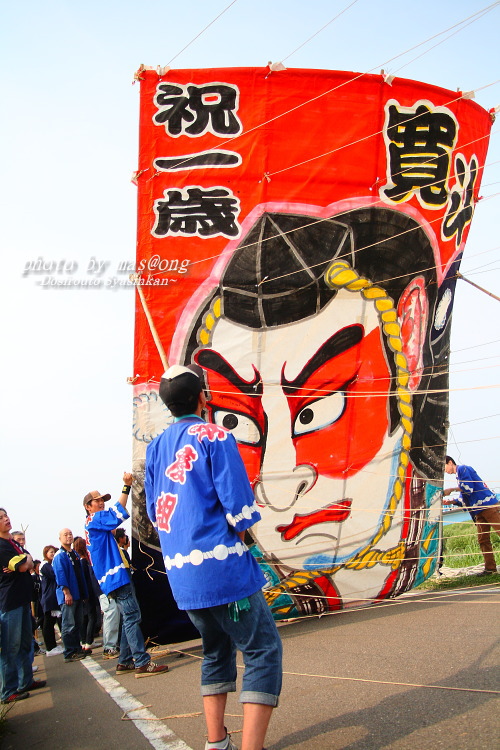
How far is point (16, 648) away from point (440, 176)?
5.89 m

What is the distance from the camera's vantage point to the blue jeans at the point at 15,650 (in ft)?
18.0

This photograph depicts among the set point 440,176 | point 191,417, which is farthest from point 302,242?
point 191,417

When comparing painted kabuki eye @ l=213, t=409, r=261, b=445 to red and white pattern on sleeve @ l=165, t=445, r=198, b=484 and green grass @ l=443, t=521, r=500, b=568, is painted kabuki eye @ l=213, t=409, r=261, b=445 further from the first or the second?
red and white pattern on sleeve @ l=165, t=445, r=198, b=484

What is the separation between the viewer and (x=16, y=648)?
18.5ft

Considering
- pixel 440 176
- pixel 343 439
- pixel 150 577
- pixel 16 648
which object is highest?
pixel 440 176

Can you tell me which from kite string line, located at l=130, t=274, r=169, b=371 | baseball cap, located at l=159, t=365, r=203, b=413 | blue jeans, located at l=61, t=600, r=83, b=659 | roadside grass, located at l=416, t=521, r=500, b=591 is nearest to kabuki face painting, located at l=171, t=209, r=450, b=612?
kite string line, located at l=130, t=274, r=169, b=371

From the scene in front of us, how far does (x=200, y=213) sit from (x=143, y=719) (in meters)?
4.55

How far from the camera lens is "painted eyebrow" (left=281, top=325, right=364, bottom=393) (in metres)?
6.78

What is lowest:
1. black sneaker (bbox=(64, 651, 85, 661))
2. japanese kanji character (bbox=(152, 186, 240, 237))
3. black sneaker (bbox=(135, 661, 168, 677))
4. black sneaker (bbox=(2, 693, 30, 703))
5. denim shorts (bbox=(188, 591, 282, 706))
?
black sneaker (bbox=(64, 651, 85, 661))

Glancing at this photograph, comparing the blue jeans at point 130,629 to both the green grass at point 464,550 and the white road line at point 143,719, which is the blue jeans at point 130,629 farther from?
the green grass at point 464,550

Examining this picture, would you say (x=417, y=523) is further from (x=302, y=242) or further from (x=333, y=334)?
(x=302, y=242)

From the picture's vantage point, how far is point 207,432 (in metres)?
2.76

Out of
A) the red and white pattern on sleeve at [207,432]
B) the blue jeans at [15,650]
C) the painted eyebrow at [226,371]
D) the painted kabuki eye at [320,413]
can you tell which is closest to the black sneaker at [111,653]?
the blue jeans at [15,650]

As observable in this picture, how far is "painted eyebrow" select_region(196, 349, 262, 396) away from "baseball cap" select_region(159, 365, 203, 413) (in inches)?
145
